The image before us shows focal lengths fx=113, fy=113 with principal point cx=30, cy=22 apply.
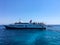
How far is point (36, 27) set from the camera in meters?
79.4

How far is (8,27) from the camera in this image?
7950 cm

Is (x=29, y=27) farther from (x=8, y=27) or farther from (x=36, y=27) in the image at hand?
(x=8, y=27)

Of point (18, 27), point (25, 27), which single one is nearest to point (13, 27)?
point (18, 27)

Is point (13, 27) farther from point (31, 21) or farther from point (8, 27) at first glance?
point (31, 21)

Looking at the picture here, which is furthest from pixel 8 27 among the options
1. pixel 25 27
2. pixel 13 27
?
pixel 25 27

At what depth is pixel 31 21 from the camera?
93438 mm

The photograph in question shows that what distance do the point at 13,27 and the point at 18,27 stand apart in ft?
11.4

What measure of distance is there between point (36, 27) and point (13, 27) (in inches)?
629

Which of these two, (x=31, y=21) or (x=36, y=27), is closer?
(x=36, y=27)

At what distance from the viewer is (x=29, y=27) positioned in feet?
261

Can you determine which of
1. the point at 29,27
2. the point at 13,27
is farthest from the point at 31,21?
the point at 13,27

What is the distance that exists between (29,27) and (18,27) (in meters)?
7.69

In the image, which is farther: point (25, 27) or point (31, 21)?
point (31, 21)

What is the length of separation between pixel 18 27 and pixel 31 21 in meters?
17.7
